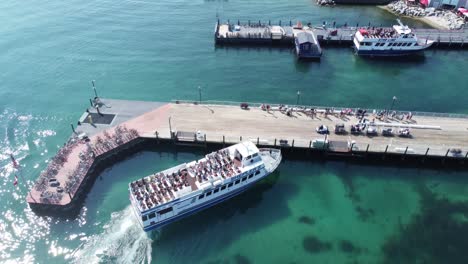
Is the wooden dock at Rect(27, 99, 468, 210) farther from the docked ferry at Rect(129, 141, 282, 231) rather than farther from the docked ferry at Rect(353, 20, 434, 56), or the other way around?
the docked ferry at Rect(353, 20, 434, 56)

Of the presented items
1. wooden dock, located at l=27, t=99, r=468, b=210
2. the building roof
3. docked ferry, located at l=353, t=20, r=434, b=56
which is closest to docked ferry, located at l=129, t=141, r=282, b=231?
wooden dock, located at l=27, t=99, r=468, b=210

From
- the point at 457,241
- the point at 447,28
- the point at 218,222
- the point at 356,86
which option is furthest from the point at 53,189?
the point at 447,28

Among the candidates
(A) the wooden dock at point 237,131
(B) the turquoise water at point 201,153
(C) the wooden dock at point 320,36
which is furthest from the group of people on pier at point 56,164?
(C) the wooden dock at point 320,36

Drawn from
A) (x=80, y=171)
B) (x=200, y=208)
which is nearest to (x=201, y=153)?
(x=200, y=208)

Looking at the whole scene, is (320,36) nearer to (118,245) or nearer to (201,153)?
(201,153)

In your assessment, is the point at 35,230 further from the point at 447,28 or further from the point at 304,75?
the point at 447,28

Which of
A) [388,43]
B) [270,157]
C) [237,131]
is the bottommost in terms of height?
[270,157]
